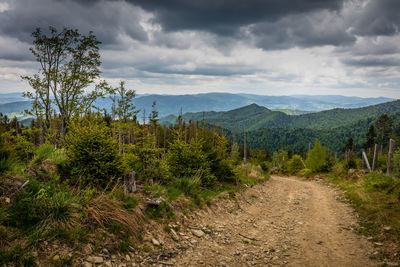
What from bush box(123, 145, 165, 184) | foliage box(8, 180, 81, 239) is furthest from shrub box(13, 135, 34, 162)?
foliage box(8, 180, 81, 239)

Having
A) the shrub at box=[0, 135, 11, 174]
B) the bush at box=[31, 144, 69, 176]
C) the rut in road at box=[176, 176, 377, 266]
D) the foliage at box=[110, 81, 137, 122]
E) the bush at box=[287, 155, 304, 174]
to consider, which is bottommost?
the bush at box=[287, 155, 304, 174]

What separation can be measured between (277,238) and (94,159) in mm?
6202

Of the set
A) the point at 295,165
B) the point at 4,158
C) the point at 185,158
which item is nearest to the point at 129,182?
the point at 4,158

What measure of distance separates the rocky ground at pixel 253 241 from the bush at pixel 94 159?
2.13 meters

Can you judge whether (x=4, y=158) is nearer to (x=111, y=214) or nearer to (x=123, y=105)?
(x=111, y=214)

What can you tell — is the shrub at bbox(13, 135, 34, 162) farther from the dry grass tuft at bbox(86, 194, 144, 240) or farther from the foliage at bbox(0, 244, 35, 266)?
the foliage at bbox(0, 244, 35, 266)

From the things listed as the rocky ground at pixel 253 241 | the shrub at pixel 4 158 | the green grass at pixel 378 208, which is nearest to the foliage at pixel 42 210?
the shrub at pixel 4 158

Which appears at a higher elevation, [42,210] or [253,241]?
[42,210]

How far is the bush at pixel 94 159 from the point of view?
6.25 m

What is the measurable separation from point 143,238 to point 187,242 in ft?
4.24

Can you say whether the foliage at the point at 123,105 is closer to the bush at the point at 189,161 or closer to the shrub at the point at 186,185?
the bush at the point at 189,161

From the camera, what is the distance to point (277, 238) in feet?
23.1

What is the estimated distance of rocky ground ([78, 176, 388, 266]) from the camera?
17.5 ft

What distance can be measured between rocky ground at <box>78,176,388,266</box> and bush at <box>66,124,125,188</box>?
83.9 inches
